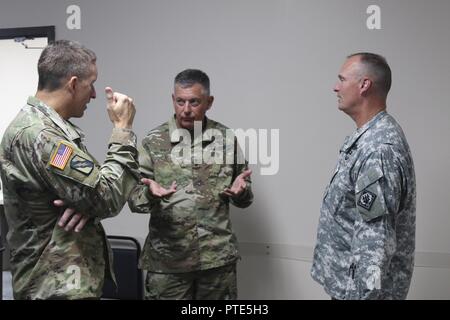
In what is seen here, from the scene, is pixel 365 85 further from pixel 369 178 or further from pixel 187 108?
pixel 187 108

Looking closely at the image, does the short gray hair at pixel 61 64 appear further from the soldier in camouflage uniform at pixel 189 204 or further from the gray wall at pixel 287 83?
the gray wall at pixel 287 83

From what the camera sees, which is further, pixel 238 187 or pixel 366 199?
pixel 238 187

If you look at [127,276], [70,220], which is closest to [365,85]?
[70,220]

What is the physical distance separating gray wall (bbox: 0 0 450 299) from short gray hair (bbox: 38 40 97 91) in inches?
51.8

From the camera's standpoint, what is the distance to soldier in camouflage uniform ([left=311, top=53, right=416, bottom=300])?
1.54 meters

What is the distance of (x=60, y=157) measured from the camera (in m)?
1.39

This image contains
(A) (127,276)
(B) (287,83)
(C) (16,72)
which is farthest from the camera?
(C) (16,72)

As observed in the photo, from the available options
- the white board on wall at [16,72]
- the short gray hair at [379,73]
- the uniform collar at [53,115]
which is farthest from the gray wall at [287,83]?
the uniform collar at [53,115]

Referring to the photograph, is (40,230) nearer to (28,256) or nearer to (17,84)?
(28,256)

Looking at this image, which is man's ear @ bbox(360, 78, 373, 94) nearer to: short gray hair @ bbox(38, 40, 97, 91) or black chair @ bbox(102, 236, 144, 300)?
short gray hair @ bbox(38, 40, 97, 91)

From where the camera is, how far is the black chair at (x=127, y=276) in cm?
287

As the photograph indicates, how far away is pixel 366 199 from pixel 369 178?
7 centimetres

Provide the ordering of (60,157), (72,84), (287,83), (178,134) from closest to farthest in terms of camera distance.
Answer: (60,157)
(72,84)
(178,134)
(287,83)
